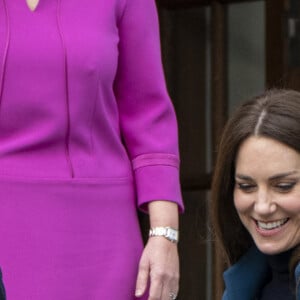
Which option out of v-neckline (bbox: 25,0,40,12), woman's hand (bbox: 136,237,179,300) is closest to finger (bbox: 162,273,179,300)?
woman's hand (bbox: 136,237,179,300)

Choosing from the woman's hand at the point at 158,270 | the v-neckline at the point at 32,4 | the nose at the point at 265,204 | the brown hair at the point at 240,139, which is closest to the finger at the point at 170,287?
the woman's hand at the point at 158,270

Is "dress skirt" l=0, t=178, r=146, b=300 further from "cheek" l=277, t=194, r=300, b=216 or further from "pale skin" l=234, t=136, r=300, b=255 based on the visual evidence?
"cheek" l=277, t=194, r=300, b=216

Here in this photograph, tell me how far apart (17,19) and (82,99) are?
243 millimetres

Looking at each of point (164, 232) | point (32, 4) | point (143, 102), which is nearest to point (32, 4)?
point (32, 4)

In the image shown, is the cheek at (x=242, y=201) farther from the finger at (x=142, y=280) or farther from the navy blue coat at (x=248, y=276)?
the finger at (x=142, y=280)

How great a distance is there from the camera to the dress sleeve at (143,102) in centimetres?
366

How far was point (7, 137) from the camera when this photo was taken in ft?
11.4

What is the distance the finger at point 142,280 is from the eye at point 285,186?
0.47m

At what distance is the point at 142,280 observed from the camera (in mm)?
3529

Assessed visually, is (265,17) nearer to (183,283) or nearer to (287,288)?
(183,283)

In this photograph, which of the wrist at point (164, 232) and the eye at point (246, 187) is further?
the wrist at point (164, 232)

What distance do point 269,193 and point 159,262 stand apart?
0.43 meters

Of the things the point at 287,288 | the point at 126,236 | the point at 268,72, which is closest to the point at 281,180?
the point at 287,288

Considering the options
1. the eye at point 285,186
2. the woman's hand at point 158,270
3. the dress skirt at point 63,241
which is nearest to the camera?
the eye at point 285,186
